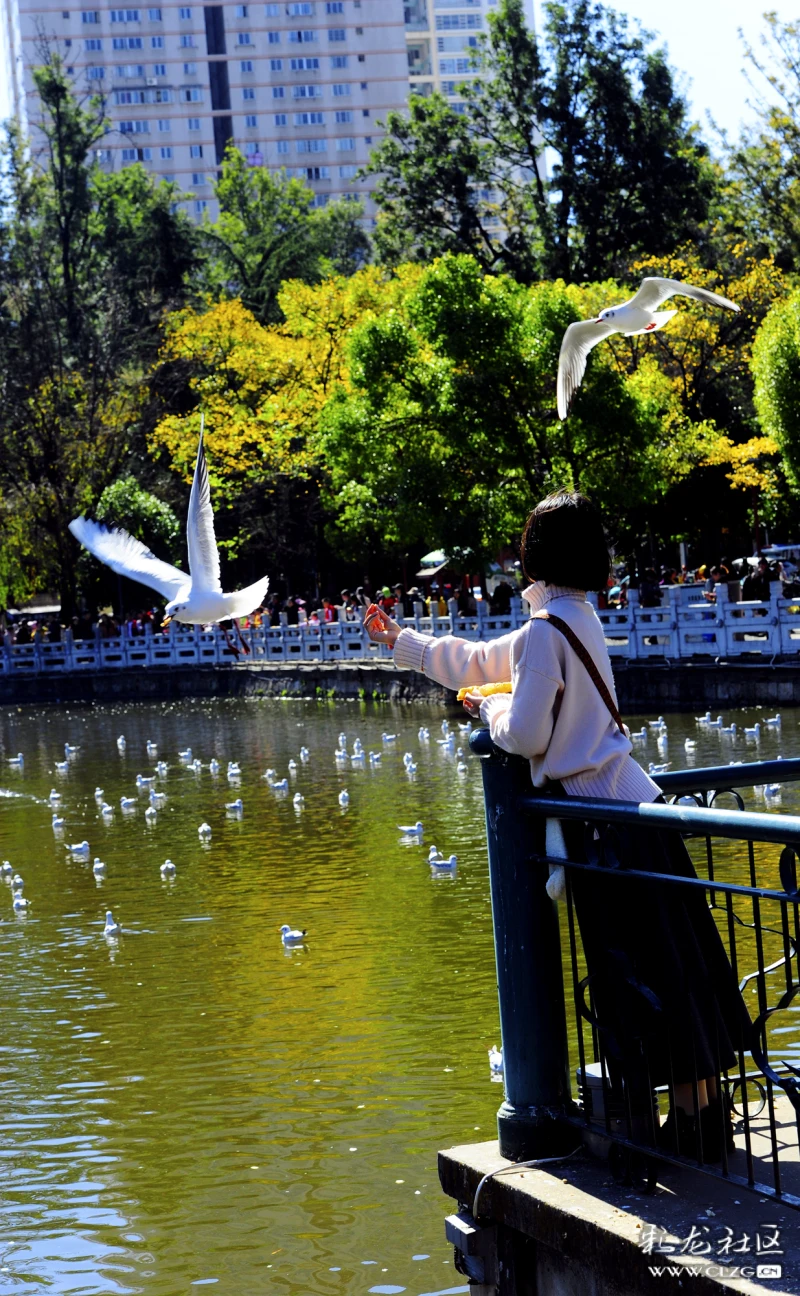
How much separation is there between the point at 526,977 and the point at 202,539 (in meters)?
10.7

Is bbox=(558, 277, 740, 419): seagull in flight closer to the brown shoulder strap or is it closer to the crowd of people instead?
the brown shoulder strap

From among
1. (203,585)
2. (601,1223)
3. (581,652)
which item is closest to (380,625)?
(581,652)

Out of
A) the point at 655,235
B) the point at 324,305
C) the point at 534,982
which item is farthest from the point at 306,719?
the point at 534,982

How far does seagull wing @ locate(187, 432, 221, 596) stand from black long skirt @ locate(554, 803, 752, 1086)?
33.7 ft

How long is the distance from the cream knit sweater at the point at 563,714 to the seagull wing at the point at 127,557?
474 inches

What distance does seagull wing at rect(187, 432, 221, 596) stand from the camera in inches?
525

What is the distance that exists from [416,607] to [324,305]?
35.7 ft

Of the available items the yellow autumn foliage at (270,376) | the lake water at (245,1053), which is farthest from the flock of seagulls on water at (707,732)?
the yellow autumn foliage at (270,376)

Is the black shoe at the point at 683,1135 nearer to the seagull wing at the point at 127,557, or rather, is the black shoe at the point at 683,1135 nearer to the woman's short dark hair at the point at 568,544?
the woman's short dark hair at the point at 568,544

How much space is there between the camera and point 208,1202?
5.70 metres

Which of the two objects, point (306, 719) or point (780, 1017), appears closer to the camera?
point (780, 1017)

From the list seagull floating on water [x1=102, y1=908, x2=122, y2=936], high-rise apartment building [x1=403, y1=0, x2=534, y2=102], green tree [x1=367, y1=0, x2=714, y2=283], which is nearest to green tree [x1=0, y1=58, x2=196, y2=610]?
green tree [x1=367, y1=0, x2=714, y2=283]

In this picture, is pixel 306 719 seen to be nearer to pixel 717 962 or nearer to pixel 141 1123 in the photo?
pixel 141 1123

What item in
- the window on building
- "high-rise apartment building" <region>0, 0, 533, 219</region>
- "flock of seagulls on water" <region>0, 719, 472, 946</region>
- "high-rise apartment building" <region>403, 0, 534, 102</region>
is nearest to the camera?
"flock of seagulls on water" <region>0, 719, 472, 946</region>
